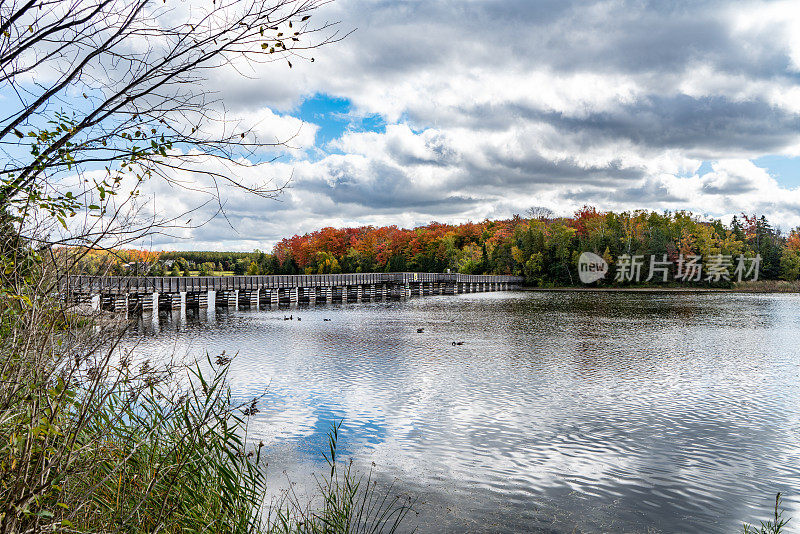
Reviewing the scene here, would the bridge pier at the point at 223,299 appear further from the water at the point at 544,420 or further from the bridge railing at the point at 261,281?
the water at the point at 544,420

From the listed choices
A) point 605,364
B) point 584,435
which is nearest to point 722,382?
point 605,364

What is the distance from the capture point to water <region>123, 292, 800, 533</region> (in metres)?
8.11

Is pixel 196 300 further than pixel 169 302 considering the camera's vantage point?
Yes

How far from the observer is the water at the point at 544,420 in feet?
26.6

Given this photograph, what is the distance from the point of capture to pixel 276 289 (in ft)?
168

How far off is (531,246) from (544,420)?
79708 millimetres

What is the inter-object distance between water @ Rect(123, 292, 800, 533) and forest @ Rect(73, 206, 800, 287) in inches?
2023

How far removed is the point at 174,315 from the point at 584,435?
33.8m

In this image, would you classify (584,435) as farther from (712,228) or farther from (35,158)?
(712,228)

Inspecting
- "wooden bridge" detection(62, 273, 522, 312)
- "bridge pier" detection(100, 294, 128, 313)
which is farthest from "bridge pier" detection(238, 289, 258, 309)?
"bridge pier" detection(100, 294, 128, 313)

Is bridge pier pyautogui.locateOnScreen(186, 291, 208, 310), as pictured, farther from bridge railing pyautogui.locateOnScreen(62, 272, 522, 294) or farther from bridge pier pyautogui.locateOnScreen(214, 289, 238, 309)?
bridge pier pyautogui.locateOnScreen(214, 289, 238, 309)

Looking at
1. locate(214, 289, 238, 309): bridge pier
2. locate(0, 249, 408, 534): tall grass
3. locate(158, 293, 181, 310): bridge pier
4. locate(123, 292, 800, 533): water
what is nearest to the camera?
locate(0, 249, 408, 534): tall grass

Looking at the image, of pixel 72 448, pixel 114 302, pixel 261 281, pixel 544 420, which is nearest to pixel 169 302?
pixel 114 302

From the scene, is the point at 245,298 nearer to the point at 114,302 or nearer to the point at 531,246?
the point at 114,302
